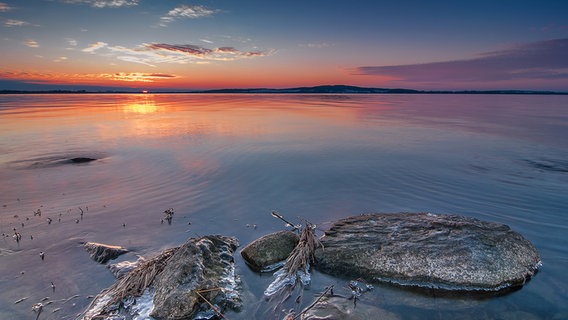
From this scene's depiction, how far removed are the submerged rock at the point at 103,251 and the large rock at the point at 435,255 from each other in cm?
423

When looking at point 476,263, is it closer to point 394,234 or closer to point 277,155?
point 394,234

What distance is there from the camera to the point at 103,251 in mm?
6500

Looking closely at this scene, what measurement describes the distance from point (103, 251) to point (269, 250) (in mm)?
3542

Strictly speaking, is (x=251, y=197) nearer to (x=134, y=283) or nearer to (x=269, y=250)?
(x=269, y=250)

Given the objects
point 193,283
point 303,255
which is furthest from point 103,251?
point 303,255

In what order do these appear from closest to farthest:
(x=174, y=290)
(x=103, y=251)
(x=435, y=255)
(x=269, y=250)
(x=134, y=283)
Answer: (x=174, y=290)
(x=134, y=283)
(x=435, y=255)
(x=269, y=250)
(x=103, y=251)

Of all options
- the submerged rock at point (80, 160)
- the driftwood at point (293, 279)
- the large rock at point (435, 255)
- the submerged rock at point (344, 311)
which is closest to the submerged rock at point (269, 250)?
the driftwood at point (293, 279)

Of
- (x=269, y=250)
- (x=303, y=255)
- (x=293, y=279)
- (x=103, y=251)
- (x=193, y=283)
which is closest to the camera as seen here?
(x=193, y=283)

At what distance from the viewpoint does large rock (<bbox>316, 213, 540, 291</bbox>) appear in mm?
5316

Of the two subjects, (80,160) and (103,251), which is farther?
(80,160)

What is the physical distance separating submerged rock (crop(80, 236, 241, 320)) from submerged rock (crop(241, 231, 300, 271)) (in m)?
0.55

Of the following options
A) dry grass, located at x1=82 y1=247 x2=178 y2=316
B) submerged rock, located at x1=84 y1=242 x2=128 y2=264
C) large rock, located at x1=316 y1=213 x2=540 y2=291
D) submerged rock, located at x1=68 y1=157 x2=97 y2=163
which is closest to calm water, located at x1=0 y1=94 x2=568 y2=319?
submerged rock, located at x1=84 y1=242 x2=128 y2=264

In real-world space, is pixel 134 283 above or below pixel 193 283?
below

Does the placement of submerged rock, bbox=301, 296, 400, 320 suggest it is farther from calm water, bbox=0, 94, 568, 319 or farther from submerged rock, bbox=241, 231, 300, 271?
submerged rock, bbox=241, 231, 300, 271
